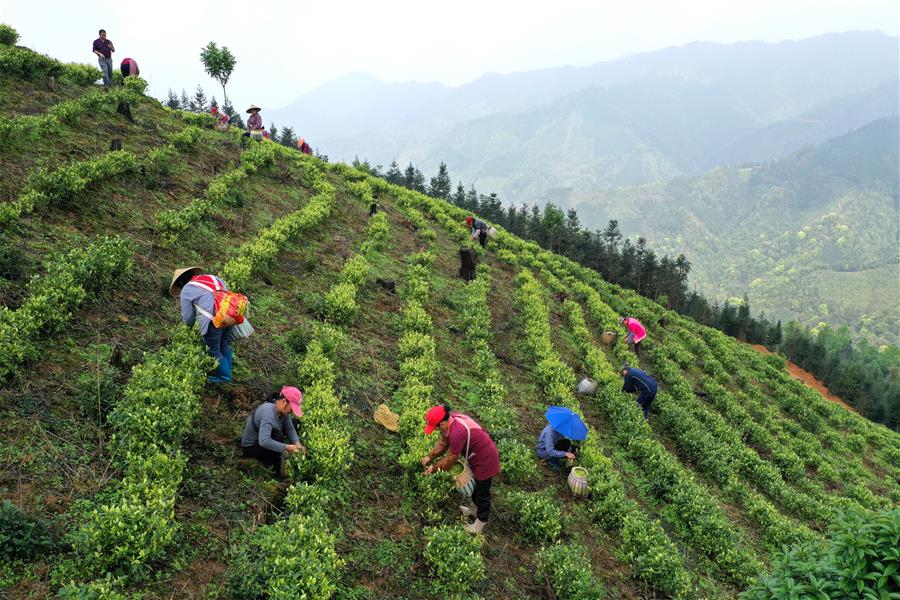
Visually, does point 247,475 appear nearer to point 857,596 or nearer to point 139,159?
point 857,596

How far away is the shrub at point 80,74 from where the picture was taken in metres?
18.5

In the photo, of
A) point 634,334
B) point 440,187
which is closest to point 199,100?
point 440,187

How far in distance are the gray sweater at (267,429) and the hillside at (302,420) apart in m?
0.40

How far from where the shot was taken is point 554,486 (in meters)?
9.83

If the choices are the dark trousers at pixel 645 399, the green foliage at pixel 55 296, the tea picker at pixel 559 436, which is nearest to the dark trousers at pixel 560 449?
the tea picker at pixel 559 436

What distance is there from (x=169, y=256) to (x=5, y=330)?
15.7 ft

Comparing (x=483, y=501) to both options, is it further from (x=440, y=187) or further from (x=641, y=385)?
(x=440, y=187)

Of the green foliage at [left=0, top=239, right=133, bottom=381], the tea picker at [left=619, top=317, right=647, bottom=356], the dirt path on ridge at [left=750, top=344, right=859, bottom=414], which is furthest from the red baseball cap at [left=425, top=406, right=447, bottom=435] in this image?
the dirt path on ridge at [left=750, top=344, right=859, bottom=414]

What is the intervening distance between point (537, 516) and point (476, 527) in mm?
1393

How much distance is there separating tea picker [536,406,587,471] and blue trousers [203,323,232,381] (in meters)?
6.58

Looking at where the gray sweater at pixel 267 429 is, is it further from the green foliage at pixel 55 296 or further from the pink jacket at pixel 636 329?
the pink jacket at pixel 636 329

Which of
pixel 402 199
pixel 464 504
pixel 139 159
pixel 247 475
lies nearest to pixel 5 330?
pixel 247 475

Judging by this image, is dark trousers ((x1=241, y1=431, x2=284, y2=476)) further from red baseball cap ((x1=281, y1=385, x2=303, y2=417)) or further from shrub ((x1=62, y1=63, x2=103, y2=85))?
shrub ((x1=62, y1=63, x2=103, y2=85))

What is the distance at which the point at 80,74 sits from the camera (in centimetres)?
1903
